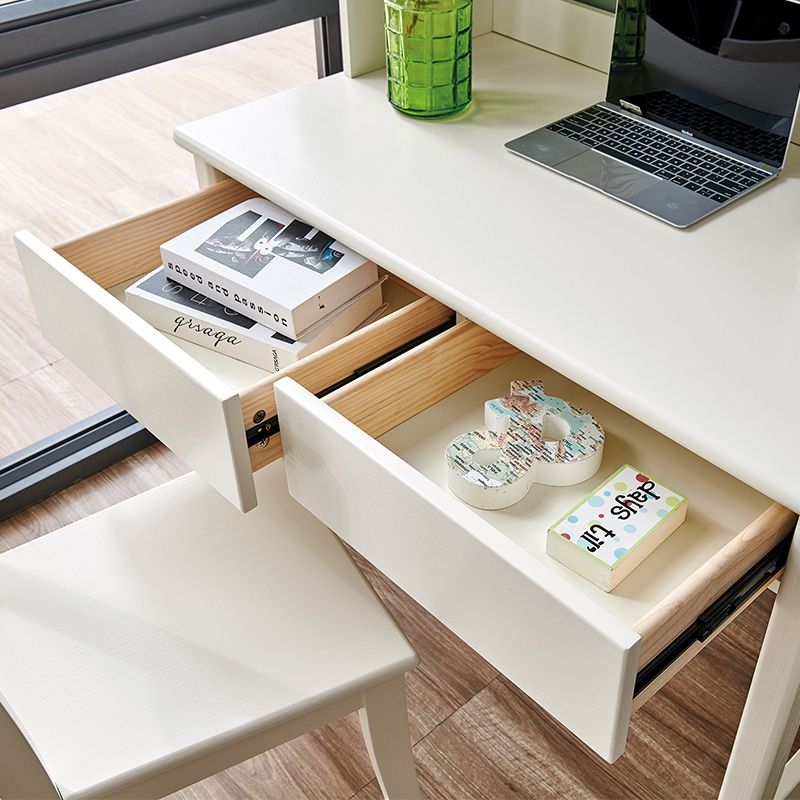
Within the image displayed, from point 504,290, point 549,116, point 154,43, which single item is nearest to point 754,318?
point 504,290

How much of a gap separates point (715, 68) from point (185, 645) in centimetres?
88

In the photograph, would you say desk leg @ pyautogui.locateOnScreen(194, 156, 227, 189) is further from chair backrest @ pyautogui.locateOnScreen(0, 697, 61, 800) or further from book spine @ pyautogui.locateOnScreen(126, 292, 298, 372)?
chair backrest @ pyautogui.locateOnScreen(0, 697, 61, 800)

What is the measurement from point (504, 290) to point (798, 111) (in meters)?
0.45

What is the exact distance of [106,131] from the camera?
5.49 ft

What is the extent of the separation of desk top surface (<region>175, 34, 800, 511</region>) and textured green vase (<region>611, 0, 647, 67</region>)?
0.10 m

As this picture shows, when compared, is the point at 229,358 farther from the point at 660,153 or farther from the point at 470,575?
the point at 660,153

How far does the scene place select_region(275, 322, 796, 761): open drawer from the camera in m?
0.74

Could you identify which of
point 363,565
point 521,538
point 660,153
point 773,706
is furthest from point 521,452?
point 363,565

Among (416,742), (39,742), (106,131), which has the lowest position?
(416,742)

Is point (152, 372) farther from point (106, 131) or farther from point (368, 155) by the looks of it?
point (106, 131)

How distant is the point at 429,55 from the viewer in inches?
47.9

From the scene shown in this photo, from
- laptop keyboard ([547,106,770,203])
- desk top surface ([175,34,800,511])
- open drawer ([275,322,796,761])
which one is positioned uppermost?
laptop keyboard ([547,106,770,203])

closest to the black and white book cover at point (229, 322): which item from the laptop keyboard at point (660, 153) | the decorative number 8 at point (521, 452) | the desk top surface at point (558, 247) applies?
the desk top surface at point (558, 247)

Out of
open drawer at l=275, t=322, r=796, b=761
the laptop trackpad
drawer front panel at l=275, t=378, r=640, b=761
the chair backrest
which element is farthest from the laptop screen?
the chair backrest
